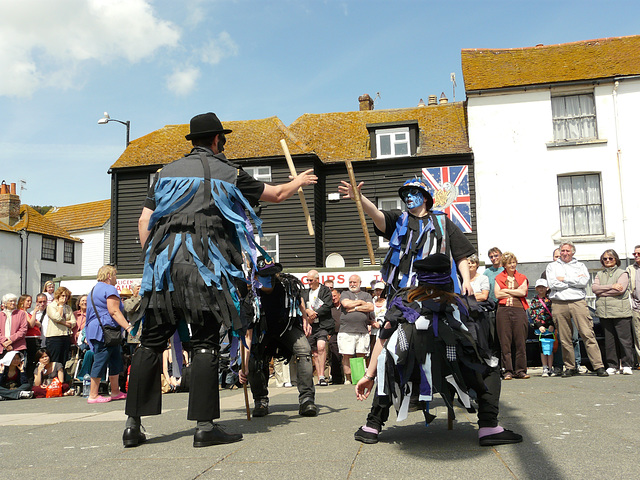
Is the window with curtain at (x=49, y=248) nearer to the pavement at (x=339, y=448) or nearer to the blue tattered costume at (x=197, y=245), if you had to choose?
the pavement at (x=339, y=448)

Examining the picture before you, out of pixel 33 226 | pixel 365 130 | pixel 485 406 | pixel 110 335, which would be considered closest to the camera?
pixel 485 406

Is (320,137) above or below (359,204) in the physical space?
above

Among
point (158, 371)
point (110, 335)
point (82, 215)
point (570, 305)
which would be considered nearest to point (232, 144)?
point (110, 335)

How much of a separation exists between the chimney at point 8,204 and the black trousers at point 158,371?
3979 centimetres

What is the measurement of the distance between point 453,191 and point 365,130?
18.9 ft

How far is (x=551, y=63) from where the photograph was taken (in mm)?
22375

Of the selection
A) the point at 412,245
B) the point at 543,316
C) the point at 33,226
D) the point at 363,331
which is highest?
the point at 33,226

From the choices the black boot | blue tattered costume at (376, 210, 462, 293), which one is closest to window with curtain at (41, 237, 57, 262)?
the black boot

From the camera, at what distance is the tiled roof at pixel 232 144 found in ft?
80.8

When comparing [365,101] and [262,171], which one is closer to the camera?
[262,171]

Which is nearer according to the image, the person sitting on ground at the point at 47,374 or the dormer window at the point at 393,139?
the person sitting on ground at the point at 47,374

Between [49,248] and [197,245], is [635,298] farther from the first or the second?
[49,248]

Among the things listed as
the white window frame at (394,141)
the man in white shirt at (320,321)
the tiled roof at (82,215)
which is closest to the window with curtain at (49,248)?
the tiled roof at (82,215)

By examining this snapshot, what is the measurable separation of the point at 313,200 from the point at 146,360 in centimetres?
1991
